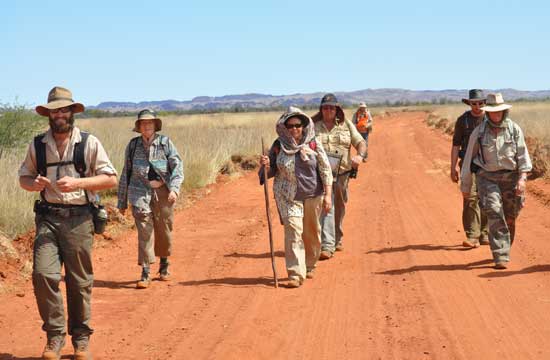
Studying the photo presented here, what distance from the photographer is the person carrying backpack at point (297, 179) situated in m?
9.05

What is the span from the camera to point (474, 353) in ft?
21.0

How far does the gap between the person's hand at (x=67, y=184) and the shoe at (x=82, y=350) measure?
4.07 ft

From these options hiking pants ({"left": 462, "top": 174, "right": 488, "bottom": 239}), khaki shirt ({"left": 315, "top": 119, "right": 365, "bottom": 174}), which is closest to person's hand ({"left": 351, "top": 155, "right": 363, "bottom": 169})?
khaki shirt ({"left": 315, "top": 119, "right": 365, "bottom": 174})

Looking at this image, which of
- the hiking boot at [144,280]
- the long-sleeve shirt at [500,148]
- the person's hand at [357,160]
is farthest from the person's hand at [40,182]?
the long-sleeve shirt at [500,148]

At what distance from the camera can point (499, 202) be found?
31.3 feet

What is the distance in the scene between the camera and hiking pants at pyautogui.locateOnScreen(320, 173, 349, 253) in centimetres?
1058

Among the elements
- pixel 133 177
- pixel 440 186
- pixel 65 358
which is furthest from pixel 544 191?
pixel 65 358

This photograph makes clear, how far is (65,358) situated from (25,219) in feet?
17.2

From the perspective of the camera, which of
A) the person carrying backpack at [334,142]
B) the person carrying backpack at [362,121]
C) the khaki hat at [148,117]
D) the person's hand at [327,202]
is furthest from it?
the person carrying backpack at [362,121]

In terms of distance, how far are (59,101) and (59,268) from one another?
4.03ft

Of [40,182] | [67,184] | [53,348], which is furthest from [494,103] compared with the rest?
[53,348]

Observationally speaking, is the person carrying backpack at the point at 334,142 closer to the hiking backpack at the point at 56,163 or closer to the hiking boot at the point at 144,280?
the hiking boot at the point at 144,280

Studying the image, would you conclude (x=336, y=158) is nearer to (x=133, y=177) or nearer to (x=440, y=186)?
(x=133, y=177)

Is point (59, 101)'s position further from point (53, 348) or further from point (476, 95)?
point (476, 95)
